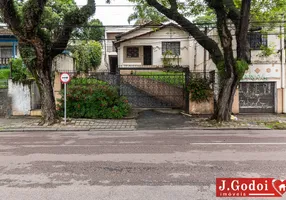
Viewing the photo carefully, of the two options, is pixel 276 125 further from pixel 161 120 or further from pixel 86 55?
pixel 86 55

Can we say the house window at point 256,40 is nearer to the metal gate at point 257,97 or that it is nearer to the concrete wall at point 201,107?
the metal gate at point 257,97

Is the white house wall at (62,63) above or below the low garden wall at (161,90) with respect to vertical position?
above

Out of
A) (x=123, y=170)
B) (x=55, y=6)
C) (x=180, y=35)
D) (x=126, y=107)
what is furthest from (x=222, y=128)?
(x=55, y=6)

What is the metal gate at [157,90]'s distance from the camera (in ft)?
50.2

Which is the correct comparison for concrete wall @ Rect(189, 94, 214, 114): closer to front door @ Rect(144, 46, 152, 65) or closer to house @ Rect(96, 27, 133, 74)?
front door @ Rect(144, 46, 152, 65)

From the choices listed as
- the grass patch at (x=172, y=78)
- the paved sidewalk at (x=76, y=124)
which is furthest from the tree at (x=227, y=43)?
the paved sidewalk at (x=76, y=124)

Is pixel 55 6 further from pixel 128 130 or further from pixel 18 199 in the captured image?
pixel 18 199

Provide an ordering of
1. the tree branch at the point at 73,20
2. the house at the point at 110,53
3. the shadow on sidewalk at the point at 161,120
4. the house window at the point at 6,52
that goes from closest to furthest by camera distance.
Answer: the tree branch at the point at 73,20
the shadow on sidewalk at the point at 161,120
the house window at the point at 6,52
the house at the point at 110,53

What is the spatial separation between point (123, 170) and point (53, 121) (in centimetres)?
758

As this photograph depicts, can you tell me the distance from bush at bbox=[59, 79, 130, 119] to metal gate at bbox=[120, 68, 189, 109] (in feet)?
6.09

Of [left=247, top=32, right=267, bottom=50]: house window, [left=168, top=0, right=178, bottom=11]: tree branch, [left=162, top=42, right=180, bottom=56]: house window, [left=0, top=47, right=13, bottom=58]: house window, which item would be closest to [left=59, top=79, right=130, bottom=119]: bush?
[left=168, top=0, right=178, bottom=11]: tree branch

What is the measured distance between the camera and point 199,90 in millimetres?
14180

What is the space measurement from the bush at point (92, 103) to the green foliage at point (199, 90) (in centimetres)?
424

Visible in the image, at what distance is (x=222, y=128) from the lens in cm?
1066
